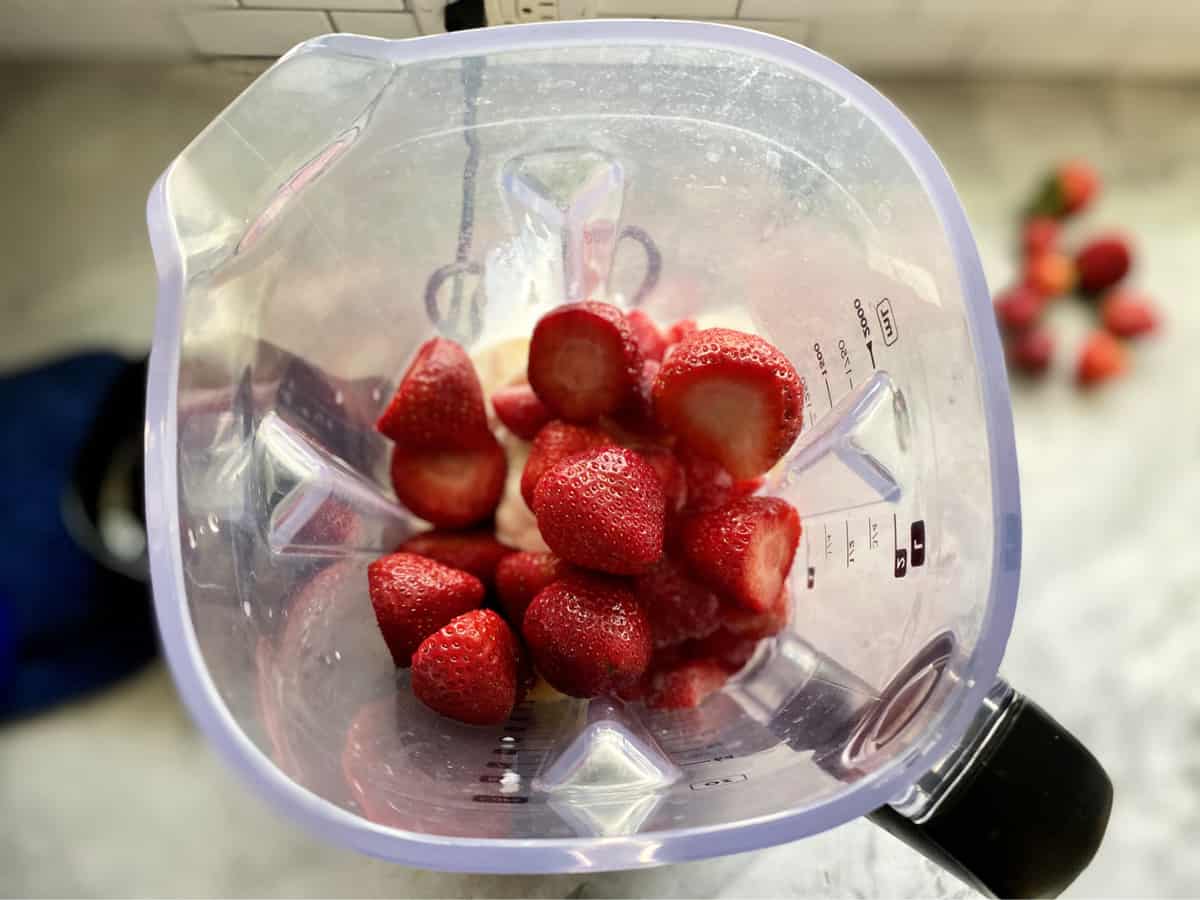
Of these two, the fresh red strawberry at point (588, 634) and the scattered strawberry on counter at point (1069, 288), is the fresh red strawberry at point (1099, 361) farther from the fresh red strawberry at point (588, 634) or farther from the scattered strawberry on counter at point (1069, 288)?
the fresh red strawberry at point (588, 634)

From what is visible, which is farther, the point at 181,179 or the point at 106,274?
the point at 106,274

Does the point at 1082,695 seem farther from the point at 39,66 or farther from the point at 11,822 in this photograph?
the point at 39,66

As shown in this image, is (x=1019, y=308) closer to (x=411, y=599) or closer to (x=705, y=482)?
(x=705, y=482)

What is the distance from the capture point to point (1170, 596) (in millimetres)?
872

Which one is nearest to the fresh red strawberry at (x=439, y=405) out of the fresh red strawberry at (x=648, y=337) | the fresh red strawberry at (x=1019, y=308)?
the fresh red strawberry at (x=648, y=337)

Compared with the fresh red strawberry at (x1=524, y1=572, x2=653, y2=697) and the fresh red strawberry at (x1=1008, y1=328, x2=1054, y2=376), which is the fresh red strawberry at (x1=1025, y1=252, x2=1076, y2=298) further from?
the fresh red strawberry at (x1=524, y1=572, x2=653, y2=697)

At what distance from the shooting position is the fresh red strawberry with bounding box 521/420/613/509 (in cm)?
61

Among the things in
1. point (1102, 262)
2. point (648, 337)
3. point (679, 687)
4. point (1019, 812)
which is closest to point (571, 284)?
point (648, 337)

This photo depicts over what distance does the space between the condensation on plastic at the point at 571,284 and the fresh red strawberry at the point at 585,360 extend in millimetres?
85

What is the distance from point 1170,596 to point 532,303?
60 centimetres

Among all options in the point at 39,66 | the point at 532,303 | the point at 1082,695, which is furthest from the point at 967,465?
the point at 39,66

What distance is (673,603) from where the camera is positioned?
0.61 m

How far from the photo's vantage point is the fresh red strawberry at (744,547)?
0.58 m

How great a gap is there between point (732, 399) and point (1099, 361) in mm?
496
